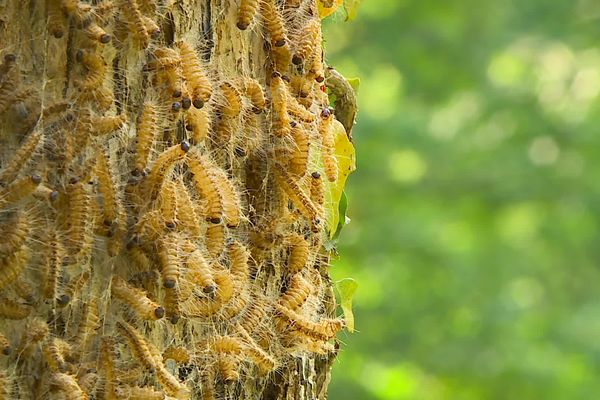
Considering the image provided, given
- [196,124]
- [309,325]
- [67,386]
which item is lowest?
[67,386]

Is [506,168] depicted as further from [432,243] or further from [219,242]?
[219,242]

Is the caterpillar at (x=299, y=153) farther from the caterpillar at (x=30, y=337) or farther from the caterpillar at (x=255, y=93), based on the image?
the caterpillar at (x=30, y=337)

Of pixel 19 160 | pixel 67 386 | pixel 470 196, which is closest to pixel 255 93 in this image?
pixel 19 160

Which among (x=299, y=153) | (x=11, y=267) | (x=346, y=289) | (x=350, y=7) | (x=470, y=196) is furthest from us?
(x=470, y=196)

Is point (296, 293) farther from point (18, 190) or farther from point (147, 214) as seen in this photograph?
point (18, 190)

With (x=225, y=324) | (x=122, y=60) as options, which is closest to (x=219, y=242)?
(x=225, y=324)

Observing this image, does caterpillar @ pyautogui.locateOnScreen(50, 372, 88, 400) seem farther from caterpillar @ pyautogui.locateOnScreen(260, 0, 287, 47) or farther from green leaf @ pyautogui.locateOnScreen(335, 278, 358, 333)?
green leaf @ pyautogui.locateOnScreen(335, 278, 358, 333)

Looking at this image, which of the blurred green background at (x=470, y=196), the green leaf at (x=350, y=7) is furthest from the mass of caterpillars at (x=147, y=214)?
the blurred green background at (x=470, y=196)
